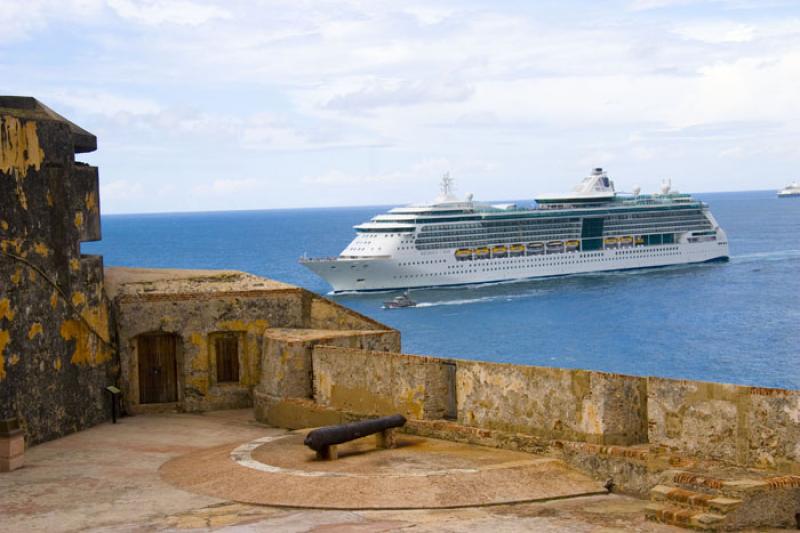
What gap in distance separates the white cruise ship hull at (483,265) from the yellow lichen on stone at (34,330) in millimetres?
53411

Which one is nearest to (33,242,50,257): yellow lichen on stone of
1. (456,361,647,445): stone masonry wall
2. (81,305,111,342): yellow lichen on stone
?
(81,305,111,342): yellow lichen on stone

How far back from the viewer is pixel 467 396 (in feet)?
25.1

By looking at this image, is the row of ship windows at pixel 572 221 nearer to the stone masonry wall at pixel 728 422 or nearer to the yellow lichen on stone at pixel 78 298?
the yellow lichen on stone at pixel 78 298

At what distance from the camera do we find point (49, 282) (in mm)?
8578

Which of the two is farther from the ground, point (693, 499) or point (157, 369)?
point (157, 369)

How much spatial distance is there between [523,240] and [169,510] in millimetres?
66638

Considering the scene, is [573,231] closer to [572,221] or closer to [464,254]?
[572,221]

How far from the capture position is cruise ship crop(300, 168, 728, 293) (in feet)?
213

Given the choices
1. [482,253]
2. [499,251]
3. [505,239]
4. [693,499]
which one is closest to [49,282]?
[693,499]

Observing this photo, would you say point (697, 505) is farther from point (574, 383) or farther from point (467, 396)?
point (467, 396)

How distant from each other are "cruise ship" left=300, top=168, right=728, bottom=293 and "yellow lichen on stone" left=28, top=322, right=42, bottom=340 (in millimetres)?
53623

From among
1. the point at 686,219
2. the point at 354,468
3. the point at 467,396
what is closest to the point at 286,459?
the point at 354,468

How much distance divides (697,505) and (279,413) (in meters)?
4.37

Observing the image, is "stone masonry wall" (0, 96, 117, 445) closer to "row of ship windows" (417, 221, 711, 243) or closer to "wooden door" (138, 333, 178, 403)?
"wooden door" (138, 333, 178, 403)
